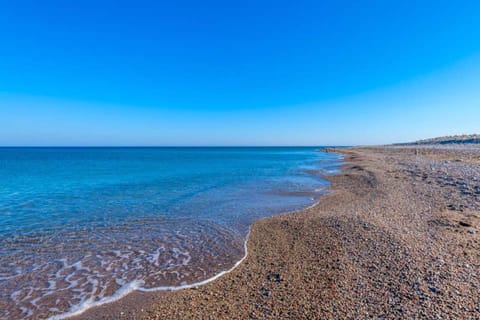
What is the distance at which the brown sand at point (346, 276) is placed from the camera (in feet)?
14.6

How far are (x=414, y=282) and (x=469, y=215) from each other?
720 cm

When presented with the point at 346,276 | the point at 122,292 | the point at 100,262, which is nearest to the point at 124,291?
the point at 122,292

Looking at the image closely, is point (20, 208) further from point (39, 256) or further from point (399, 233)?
point (399, 233)

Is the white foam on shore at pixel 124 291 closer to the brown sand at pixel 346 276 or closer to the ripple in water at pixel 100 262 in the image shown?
the ripple in water at pixel 100 262

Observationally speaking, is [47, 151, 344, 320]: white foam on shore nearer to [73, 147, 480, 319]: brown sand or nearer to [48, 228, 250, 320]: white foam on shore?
[48, 228, 250, 320]: white foam on shore

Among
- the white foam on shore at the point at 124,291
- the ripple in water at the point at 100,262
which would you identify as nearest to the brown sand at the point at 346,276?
the white foam on shore at the point at 124,291

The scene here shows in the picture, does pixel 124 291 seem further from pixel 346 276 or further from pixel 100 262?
pixel 346 276

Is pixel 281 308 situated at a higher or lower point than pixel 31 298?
higher

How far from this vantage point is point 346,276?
553 cm

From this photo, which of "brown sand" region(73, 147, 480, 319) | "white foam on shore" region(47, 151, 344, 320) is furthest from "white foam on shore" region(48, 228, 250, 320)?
"brown sand" region(73, 147, 480, 319)

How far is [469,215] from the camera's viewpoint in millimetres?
9453

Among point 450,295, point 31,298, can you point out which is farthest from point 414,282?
point 31,298

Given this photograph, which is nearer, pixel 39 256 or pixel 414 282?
pixel 414 282

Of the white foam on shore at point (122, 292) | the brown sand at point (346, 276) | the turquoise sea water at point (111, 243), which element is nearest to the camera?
the brown sand at point (346, 276)
